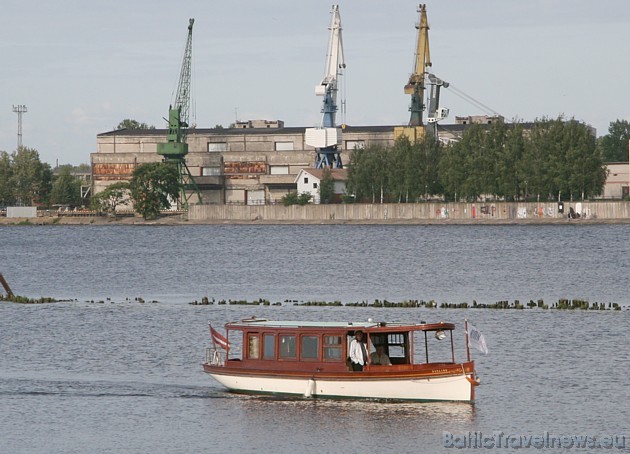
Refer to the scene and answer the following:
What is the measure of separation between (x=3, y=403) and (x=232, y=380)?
9.31 meters

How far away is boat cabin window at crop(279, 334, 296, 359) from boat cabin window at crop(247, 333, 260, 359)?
44.3 inches

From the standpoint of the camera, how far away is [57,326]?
72.7 m

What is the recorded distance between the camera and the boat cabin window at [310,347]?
48.5 metres

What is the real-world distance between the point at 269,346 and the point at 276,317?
23.5 meters

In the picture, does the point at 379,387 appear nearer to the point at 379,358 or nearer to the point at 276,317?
the point at 379,358

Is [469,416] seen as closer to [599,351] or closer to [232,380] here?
[232,380]

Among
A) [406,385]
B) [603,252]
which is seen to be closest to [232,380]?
[406,385]

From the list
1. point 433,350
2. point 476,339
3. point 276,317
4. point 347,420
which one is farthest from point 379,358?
point 276,317

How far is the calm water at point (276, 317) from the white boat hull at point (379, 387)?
20.0 inches

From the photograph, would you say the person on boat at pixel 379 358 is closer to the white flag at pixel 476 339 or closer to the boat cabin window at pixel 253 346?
the white flag at pixel 476 339

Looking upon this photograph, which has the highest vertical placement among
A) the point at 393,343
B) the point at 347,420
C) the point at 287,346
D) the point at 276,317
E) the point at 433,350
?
the point at 393,343

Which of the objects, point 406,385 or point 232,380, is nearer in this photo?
point 406,385

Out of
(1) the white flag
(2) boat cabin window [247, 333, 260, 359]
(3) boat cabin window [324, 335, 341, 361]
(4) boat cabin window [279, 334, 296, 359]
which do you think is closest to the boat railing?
(2) boat cabin window [247, 333, 260, 359]

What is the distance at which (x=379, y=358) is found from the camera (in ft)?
158
